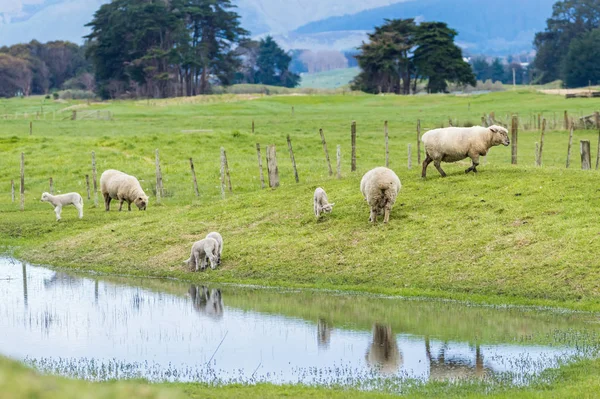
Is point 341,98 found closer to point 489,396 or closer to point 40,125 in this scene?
point 40,125

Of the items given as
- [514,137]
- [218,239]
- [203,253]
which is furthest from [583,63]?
[203,253]

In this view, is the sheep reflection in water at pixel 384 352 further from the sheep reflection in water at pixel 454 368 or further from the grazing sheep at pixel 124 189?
the grazing sheep at pixel 124 189

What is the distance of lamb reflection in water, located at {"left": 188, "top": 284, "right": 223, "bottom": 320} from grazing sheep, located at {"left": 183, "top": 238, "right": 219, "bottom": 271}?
4.18ft

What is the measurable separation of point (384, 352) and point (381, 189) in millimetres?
9238

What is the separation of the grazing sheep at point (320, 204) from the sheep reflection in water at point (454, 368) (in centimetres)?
1112

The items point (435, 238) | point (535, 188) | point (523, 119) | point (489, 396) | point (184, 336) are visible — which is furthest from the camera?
point (523, 119)

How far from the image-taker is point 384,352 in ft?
51.3

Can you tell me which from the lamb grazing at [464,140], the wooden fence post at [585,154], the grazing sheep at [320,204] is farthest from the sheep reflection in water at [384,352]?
the wooden fence post at [585,154]

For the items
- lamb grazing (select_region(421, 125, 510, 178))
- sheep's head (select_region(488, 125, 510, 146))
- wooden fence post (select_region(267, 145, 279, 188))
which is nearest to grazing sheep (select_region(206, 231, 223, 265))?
lamb grazing (select_region(421, 125, 510, 178))

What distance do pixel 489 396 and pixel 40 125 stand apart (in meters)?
69.8

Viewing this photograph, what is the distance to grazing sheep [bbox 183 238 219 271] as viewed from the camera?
2412 cm

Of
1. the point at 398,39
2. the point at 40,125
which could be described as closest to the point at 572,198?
the point at 40,125

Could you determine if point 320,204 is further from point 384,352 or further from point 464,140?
point 384,352

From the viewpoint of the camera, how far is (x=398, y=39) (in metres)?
120
